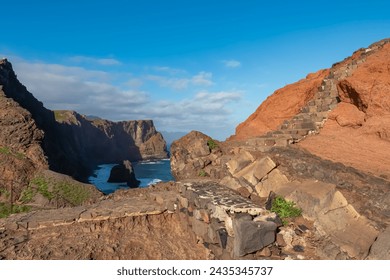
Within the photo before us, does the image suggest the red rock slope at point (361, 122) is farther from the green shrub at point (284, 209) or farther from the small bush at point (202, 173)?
the small bush at point (202, 173)

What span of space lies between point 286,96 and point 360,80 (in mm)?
6446

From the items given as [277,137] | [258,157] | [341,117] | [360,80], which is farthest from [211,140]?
[360,80]

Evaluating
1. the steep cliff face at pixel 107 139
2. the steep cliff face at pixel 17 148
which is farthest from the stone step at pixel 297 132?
the steep cliff face at pixel 107 139

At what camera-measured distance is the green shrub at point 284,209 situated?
20.5ft

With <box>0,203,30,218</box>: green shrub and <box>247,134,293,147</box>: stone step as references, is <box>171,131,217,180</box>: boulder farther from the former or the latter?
<box>0,203,30,218</box>: green shrub

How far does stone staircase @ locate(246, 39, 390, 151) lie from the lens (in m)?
11.1

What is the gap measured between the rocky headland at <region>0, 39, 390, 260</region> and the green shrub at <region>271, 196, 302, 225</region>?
1.9 inches

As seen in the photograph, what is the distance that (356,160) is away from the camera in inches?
322

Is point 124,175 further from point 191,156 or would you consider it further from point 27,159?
point 191,156

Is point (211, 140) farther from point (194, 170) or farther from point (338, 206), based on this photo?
point (338, 206)

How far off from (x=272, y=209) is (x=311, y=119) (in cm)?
716

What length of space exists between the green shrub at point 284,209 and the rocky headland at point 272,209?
1.9 inches

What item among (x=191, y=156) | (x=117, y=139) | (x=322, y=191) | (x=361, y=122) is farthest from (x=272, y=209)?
(x=117, y=139)
